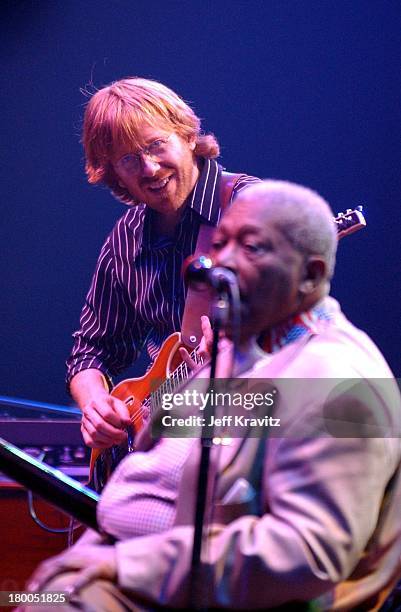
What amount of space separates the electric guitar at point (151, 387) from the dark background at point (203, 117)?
0.76 meters

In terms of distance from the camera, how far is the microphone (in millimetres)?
1598

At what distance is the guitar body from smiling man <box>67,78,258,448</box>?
7 cm

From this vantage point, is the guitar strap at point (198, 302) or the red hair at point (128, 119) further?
the red hair at point (128, 119)

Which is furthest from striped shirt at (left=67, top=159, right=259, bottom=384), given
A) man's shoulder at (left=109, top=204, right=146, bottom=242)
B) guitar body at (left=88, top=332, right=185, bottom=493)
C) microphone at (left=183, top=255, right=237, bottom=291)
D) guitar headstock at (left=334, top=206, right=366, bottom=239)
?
microphone at (left=183, top=255, right=237, bottom=291)

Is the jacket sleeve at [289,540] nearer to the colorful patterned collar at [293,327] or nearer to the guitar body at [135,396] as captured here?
the colorful patterned collar at [293,327]

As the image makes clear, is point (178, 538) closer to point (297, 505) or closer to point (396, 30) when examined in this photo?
point (297, 505)

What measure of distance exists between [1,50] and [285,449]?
9.70 ft

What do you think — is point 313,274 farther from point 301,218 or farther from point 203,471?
point 203,471

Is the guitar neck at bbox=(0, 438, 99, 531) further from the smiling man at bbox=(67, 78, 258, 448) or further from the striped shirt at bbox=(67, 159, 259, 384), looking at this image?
the striped shirt at bbox=(67, 159, 259, 384)

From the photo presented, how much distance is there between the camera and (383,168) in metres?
3.54

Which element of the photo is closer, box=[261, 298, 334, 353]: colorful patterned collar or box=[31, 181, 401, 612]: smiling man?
box=[31, 181, 401, 612]: smiling man

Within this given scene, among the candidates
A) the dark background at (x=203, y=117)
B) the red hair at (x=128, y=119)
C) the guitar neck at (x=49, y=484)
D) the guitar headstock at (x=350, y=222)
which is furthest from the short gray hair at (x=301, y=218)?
the dark background at (x=203, y=117)

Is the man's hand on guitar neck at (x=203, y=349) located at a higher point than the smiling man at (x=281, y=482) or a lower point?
higher

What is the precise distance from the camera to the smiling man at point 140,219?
2961mm
